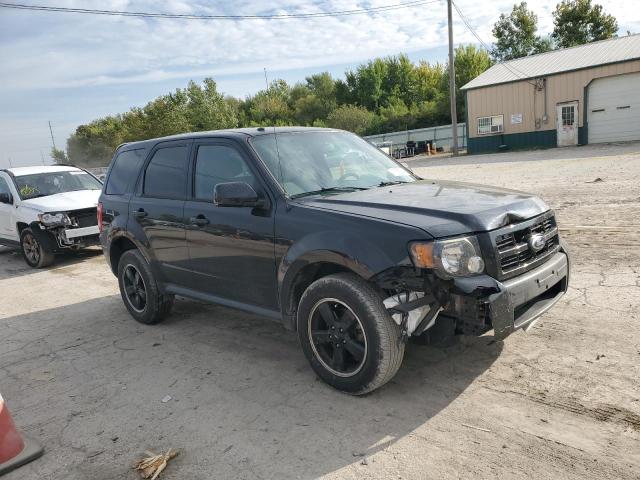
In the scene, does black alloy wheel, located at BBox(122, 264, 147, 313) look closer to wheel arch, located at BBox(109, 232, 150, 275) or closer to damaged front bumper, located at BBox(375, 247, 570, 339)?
wheel arch, located at BBox(109, 232, 150, 275)

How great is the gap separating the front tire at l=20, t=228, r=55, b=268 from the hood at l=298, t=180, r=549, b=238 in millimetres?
7350

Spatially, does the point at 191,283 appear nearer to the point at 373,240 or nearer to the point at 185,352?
the point at 185,352

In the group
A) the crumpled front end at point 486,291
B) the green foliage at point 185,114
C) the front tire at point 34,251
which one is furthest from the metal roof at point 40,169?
the green foliage at point 185,114

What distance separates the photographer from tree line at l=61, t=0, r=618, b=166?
154 feet

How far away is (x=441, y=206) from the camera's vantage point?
3.49 metres

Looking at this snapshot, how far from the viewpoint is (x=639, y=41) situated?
26688 millimetres

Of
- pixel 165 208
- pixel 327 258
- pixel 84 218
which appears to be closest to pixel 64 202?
pixel 84 218

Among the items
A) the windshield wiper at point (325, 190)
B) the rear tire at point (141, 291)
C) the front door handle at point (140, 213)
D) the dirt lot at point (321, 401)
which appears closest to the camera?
the dirt lot at point (321, 401)

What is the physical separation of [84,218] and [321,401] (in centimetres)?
752

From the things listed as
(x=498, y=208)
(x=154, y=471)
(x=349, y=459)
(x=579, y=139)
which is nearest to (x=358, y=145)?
(x=498, y=208)

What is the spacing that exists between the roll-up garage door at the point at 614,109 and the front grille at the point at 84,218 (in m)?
25.5

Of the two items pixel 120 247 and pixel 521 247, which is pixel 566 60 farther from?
pixel 521 247

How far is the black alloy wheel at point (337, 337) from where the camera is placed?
3486 millimetres

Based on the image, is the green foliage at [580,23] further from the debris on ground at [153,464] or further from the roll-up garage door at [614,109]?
the debris on ground at [153,464]
